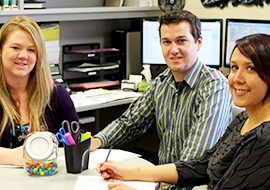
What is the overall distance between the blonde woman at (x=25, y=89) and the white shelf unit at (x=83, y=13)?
2.87 feet

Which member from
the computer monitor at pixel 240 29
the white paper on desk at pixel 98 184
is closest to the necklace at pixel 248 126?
the white paper on desk at pixel 98 184

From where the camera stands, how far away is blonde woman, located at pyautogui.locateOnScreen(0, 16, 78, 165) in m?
2.00

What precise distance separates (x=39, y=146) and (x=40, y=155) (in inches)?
1.4

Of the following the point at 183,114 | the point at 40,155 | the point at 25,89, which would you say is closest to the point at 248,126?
the point at 183,114

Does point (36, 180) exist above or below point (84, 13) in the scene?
below

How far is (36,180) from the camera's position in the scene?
1.56 meters

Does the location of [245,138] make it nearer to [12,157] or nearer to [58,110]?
[12,157]

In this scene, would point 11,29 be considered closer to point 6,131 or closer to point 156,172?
point 6,131

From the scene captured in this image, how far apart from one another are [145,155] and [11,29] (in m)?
1.89

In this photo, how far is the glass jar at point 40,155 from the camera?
63.0 inches

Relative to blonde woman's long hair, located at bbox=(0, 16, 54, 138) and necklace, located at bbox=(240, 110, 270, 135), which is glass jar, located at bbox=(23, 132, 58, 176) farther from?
necklace, located at bbox=(240, 110, 270, 135)

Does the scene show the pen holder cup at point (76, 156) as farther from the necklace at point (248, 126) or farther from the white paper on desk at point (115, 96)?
the white paper on desk at point (115, 96)

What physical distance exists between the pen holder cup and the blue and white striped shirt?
0.36 m

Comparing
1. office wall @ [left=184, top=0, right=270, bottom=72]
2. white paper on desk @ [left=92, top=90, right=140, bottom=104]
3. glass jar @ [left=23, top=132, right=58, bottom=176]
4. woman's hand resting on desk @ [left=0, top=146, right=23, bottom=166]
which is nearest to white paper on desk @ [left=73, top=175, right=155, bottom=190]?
glass jar @ [left=23, top=132, right=58, bottom=176]
